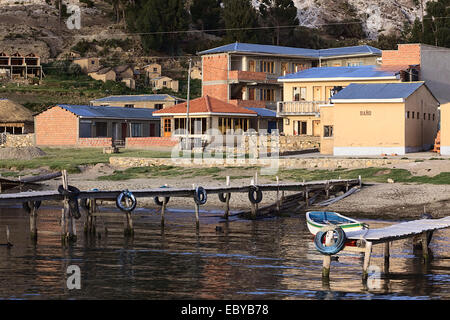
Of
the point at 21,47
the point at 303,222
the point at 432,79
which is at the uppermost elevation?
the point at 21,47

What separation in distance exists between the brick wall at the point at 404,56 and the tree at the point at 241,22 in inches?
2181

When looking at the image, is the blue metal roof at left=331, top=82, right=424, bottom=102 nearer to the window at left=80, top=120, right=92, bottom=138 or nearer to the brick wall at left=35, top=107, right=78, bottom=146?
the window at left=80, top=120, right=92, bottom=138

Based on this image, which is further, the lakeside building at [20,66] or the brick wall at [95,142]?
the lakeside building at [20,66]

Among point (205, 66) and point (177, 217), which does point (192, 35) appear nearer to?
point (205, 66)

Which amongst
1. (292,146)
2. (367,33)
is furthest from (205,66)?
(367,33)

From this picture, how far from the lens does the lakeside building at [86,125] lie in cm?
7819

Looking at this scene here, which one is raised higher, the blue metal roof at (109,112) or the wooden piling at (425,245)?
the blue metal roof at (109,112)

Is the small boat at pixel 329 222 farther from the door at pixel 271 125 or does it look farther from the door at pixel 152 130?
the door at pixel 152 130

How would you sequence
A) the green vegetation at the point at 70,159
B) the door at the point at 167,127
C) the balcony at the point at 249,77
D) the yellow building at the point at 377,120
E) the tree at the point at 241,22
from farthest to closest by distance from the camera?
the tree at the point at 241,22, the balcony at the point at 249,77, the door at the point at 167,127, the green vegetation at the point at 70,159, the yellow building at the point at 377,120

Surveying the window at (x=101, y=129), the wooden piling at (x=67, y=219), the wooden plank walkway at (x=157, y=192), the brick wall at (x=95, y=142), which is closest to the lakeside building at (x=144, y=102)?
the window at (x=101, y=129)

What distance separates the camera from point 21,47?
140 meters
